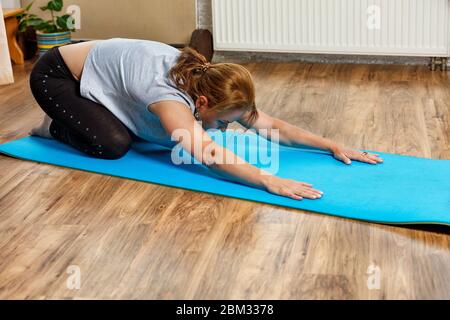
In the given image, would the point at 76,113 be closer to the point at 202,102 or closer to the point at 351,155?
the point at 202,102

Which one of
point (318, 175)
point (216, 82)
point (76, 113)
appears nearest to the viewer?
point (216, 82)

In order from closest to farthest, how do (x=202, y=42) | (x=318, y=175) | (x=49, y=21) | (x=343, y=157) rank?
(x=318, y=175), (x=343, y=157), (x=202, y=42), (x=49, y=21)

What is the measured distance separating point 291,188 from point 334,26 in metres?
1.96

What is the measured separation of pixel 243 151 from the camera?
289 cm

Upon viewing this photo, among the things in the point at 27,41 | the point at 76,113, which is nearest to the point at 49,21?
the point at 27,41

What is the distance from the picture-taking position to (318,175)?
2617 mm

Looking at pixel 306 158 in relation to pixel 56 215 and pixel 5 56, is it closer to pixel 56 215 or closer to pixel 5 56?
pixel 56 215

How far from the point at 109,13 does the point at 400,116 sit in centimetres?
217

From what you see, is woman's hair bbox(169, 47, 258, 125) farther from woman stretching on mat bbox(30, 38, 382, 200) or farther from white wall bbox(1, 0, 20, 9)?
white wall bbox(1, 0, 20, 9)

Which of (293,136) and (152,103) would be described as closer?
(152,103)

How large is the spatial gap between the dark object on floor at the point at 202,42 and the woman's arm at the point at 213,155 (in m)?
1.96
